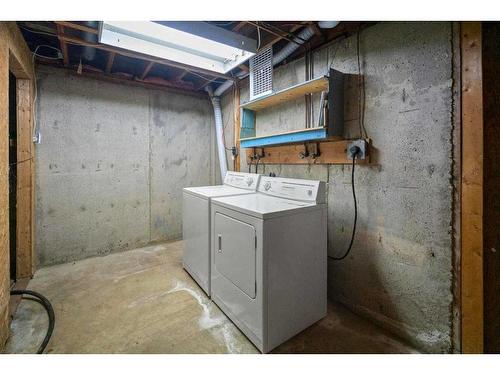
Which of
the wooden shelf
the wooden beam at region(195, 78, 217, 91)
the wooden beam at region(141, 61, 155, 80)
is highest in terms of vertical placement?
the wooden beam at region(195, 78, 217, 91)

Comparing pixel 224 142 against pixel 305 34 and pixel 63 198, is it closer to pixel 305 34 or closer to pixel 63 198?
pixel 305 34

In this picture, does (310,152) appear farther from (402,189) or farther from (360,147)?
(402,189)

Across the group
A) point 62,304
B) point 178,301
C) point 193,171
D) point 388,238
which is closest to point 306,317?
point 388,238

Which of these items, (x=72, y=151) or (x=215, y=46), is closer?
(x=215, y=46)

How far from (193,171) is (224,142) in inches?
26.5

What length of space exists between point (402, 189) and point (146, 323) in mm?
2047

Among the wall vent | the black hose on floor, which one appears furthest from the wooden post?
the black hose on floor

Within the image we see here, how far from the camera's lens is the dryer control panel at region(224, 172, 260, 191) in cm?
247

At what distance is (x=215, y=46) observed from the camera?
2.14 meters

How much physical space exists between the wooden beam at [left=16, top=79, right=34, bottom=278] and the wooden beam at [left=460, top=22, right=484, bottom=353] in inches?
141

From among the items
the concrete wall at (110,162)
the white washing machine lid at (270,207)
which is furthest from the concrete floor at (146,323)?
the white washing machine lid at (270,207)

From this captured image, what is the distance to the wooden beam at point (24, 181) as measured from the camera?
7.86 feet

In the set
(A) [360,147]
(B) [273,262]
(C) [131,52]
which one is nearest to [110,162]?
(C) [131,52]

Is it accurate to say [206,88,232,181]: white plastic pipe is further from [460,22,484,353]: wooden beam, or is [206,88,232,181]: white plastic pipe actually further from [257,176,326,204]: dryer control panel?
[460,22,484,353]: wooden beam
